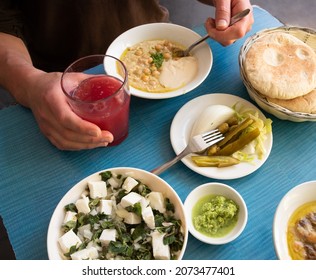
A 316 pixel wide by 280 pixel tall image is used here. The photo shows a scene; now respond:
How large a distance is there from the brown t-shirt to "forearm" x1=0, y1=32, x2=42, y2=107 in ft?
0.34

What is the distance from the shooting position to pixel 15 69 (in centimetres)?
141

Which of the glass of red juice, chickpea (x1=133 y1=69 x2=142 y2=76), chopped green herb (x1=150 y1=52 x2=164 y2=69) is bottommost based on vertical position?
chickpea (x1=133 y1=69 x2=142 y2=76)

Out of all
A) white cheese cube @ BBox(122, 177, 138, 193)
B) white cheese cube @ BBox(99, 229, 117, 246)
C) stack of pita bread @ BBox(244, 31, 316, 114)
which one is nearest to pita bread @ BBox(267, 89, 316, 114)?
stack of pita bread @ BBox(244, 31, 316, 114)

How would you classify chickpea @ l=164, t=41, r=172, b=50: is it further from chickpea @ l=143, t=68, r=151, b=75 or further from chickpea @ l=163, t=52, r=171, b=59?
chickpea @ l=143, t=68, r=151, b=75

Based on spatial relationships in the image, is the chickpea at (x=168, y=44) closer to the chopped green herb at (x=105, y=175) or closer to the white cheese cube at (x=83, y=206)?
the chopped green herb at (x=105, y=175)

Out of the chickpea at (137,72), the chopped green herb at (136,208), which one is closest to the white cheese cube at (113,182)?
the chopped green herb at (136,208)

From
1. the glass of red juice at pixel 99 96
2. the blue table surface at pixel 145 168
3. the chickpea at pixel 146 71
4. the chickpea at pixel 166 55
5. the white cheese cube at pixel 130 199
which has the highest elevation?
the glass of red juice at pixel 99 96

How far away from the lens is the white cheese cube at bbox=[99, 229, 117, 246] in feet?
3.33

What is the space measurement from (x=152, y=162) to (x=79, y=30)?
809 mm

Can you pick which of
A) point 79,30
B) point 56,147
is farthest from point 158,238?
point 79,30

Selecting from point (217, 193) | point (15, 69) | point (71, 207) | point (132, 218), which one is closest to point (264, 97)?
point (217, 193)

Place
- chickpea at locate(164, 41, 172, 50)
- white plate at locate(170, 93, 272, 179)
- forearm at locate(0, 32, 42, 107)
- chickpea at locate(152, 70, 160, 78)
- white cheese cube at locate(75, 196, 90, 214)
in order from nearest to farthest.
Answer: white cheese cube at locate(75, 196, 90, 214)
white plate at locate(170, 93, 272, 179)
forearm at locate(0, 32, 42, 107)
chickpea at locate(152, 70, 160, 78)
chickpea at locate(164, 41, 172, 50)

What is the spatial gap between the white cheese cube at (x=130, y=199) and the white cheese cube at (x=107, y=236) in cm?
8

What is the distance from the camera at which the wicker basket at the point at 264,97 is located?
127 cm
